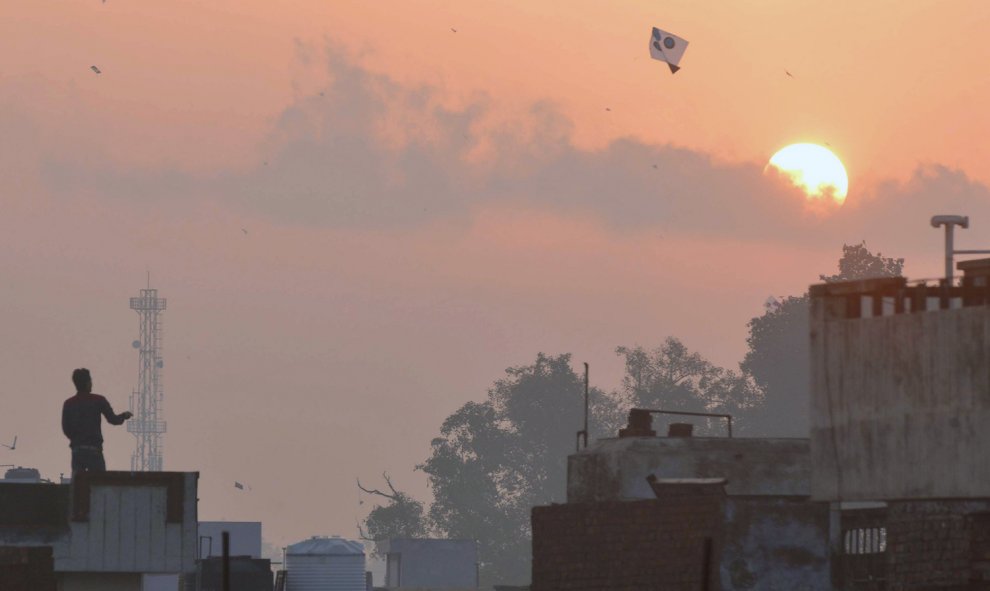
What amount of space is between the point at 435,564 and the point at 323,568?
2491 cm

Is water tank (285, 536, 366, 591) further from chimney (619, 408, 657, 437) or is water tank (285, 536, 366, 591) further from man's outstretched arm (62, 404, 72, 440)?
man's outstretched arm (62, 404, 72, 440)

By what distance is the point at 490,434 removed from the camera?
148750 millimetres

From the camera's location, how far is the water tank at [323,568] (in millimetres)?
68125

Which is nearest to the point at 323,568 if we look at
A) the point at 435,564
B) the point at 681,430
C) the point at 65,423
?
the point at 435,564

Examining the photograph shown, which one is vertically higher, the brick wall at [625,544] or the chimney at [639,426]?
the chimney at [639,426]

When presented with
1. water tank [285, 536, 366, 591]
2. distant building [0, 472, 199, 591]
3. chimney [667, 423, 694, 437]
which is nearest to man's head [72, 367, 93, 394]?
distant building [0, 472, 199, 591]

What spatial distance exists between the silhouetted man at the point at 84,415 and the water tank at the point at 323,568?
38.7 metres

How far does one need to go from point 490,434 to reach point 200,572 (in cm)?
9159

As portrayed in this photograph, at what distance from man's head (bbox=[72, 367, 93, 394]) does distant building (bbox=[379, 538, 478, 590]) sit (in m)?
64.2

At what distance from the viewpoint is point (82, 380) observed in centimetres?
2862

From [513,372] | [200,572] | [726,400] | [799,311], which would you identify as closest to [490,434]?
[513,372]

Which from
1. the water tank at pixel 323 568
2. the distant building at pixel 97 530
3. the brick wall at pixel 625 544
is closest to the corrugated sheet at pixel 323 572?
the water tank at pixel 323 568

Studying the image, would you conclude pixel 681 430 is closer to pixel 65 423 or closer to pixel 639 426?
pixel 639 426

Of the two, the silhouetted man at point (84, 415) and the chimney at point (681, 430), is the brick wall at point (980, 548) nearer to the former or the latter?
the silhouetted man at point (84, 415)
